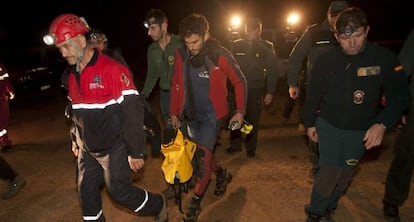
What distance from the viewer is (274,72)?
6.32 m

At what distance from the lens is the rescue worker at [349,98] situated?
12.0 feet

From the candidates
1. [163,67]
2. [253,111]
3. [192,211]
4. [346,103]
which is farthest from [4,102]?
[346,103]

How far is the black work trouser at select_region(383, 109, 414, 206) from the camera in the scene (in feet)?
13.9

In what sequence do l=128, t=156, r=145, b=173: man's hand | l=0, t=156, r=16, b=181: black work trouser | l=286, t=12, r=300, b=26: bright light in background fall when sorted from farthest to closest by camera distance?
l=286, t=12, r=300, b=26: bright light in background < l=0, t=156, r=16, b=181: black work trouser < l=128, t=156, r=145, b=173: man's hand

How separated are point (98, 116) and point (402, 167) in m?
3.11

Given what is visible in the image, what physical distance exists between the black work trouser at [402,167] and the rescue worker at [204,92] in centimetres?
167

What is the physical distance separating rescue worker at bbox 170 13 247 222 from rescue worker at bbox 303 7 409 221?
0.93m

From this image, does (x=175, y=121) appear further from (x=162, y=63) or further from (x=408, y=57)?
(x=408, y=57)

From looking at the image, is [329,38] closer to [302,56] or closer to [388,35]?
[302,56]

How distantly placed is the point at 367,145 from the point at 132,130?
2.13 metres

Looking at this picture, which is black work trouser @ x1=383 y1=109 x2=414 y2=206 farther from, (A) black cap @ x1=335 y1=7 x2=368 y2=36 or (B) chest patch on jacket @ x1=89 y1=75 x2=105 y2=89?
(B) chest patch on jacket @ x1=89 y1=75 x2=105 y2=89

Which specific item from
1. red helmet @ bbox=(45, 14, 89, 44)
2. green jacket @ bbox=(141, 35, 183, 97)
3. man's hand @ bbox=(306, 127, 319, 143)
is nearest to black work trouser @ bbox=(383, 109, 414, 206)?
man's hand @ bbox=(306, 127, 319, 143)

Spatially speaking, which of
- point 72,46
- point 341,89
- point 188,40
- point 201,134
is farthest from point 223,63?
point 72,46

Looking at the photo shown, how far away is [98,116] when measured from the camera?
3590 millimetres
